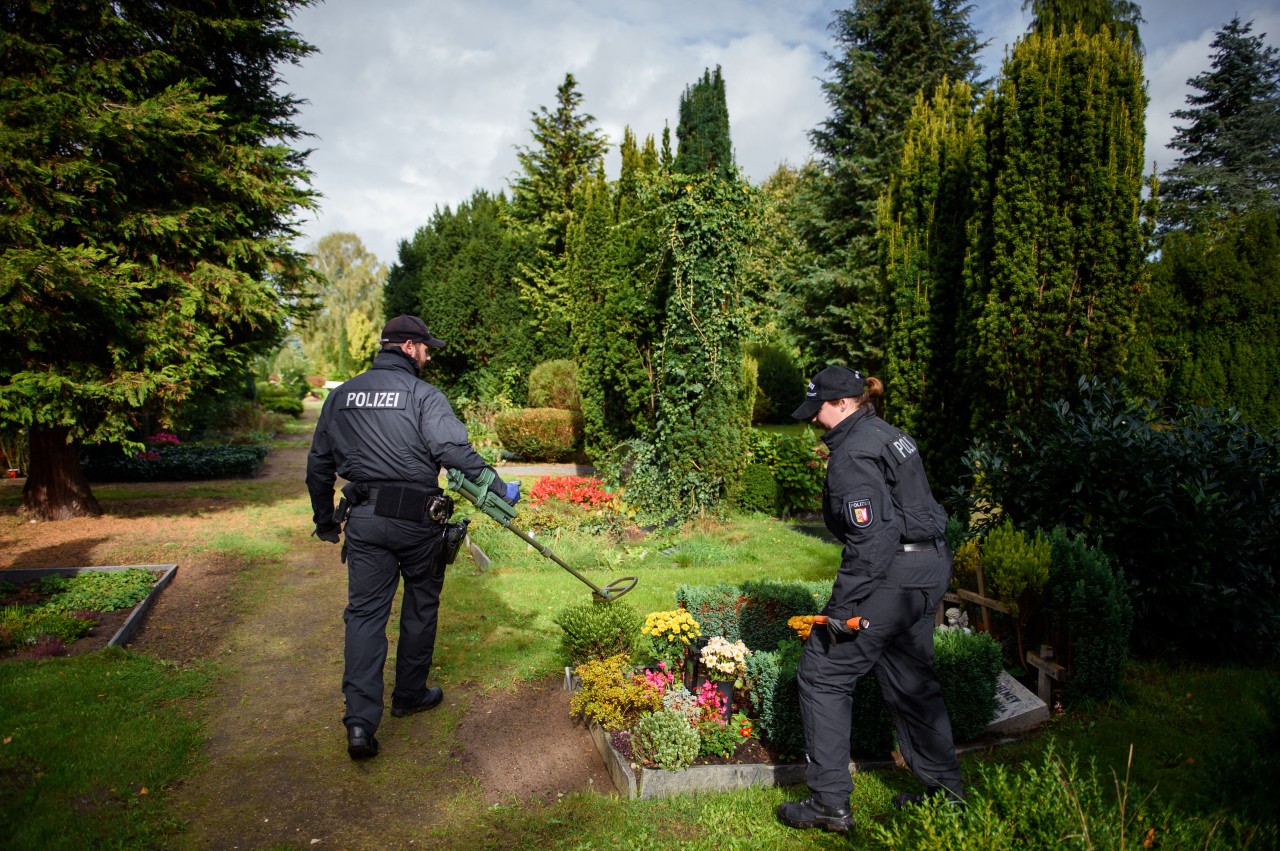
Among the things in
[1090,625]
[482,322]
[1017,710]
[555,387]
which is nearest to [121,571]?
[1017,710]

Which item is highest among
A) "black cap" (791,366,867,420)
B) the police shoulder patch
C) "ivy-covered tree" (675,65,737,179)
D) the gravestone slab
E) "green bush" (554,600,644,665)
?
"ivy-covered tree" (675,65,737,179)

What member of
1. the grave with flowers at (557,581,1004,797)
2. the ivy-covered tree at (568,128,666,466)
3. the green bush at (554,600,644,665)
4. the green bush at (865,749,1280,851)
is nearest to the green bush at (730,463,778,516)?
the ivy-covered tree at (568,128,666,466)

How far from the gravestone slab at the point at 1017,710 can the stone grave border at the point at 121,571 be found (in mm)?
6061

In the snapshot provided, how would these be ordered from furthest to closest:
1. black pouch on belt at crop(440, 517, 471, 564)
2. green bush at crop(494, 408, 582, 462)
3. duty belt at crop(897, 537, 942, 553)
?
green bush at crop(494, 408, 582, 462) < black pouch on belt at crop(440, 517, 471, 564) < duty belt at crop(897, 537, 942, 553)

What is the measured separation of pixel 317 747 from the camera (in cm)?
395

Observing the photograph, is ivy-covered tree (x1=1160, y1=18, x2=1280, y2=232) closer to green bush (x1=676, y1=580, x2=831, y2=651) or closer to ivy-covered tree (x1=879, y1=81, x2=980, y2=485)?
ivy-covered tree (x1=879, y1=81, x2=980, y2=485)

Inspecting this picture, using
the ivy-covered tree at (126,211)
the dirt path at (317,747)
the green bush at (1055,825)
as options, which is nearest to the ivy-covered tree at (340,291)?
the ivy-covered tree at (126,211)

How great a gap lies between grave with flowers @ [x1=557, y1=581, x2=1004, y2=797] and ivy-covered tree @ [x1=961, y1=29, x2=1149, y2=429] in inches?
121

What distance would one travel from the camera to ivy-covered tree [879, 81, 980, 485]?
25.1ft

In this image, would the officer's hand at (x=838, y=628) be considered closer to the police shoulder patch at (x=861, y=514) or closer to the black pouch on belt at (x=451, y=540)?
the police shoulder patch at (x=861, y=514)

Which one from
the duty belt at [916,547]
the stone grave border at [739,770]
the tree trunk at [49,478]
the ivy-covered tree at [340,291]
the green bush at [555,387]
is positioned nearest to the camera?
the duty belt at [916,547]

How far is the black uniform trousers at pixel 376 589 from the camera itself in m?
3.80

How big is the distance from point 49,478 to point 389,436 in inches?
311

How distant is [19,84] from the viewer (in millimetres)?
7453
